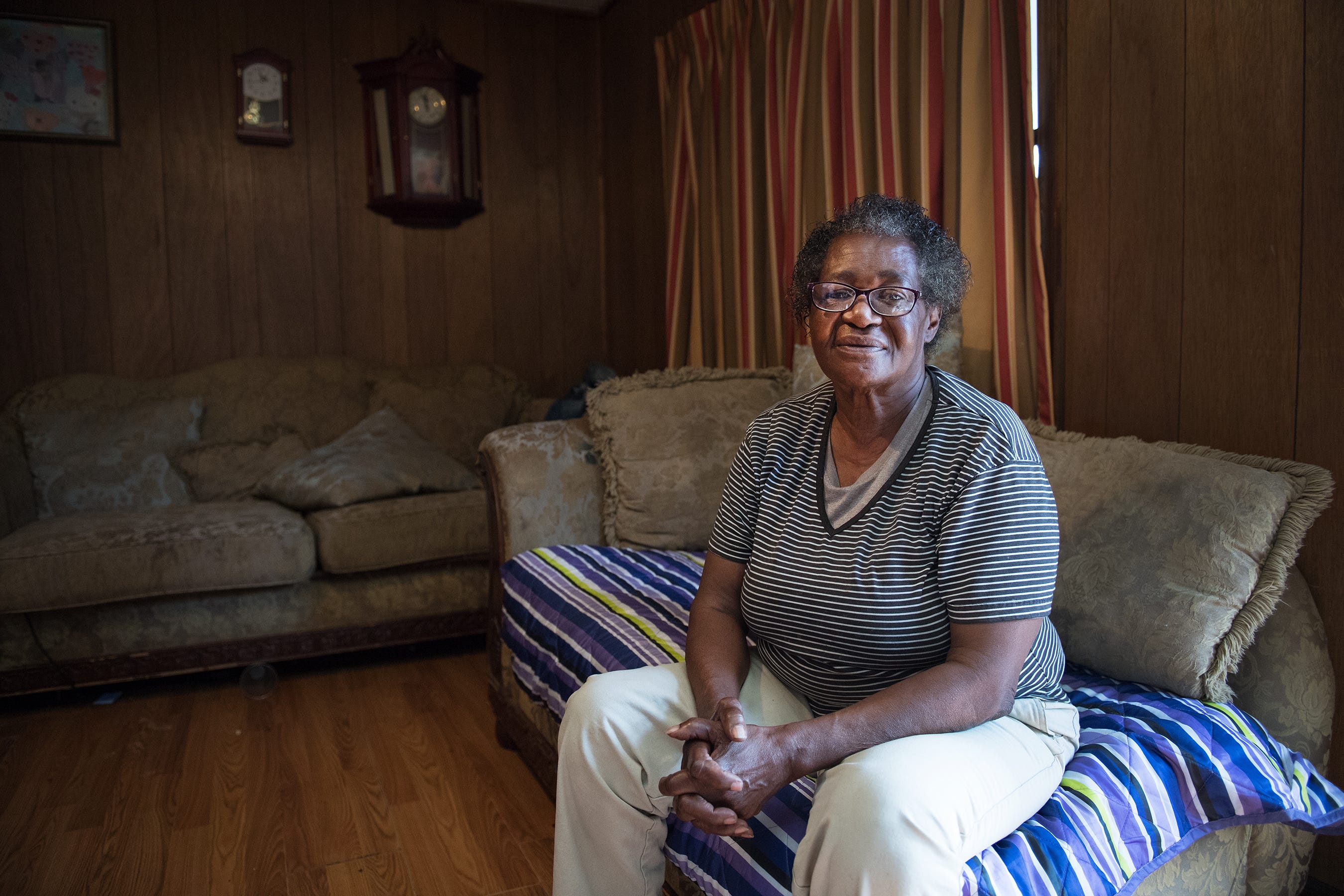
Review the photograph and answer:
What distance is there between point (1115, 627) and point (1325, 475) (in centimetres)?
36

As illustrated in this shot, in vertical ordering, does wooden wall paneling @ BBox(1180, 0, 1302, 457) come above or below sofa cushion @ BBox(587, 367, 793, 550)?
above

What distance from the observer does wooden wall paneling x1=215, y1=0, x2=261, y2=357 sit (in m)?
3.65

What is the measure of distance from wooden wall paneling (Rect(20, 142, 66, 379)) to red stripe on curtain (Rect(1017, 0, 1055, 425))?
3.28m

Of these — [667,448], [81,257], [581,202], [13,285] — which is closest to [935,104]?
[667,448]

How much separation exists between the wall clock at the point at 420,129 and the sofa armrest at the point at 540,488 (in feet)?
5.46

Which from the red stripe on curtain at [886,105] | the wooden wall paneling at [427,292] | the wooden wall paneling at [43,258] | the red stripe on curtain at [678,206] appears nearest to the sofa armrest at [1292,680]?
the red stripe on curtain at [886,105]

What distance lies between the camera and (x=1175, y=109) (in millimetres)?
1674

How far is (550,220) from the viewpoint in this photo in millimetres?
4219

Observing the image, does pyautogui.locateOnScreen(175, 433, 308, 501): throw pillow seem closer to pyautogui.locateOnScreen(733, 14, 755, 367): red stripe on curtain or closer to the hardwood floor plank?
pyautogui.locateOnScreen(733, 14, 755, 367): red stripe on curtain

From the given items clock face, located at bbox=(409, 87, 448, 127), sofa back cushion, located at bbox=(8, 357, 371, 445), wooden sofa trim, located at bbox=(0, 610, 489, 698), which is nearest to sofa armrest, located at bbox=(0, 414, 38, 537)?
sofa back cushion, located at bbox=(8, 357, 371, 445)

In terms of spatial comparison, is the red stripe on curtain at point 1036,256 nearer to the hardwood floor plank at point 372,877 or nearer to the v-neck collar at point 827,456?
the v-neck collar at point 827,456

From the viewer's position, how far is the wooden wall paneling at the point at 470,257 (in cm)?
400

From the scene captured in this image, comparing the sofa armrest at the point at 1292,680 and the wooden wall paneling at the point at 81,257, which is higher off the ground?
the wooden wall paneling at the point at 81,257

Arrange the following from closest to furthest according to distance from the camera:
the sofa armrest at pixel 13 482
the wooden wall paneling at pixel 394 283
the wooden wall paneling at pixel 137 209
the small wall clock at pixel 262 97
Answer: the sofa armrest at pixel 13 482, the wooden wall paneling at pixel 137 209, the small wall clock at pixel 262 97, the wooden wall paneling at pixel 394 283
